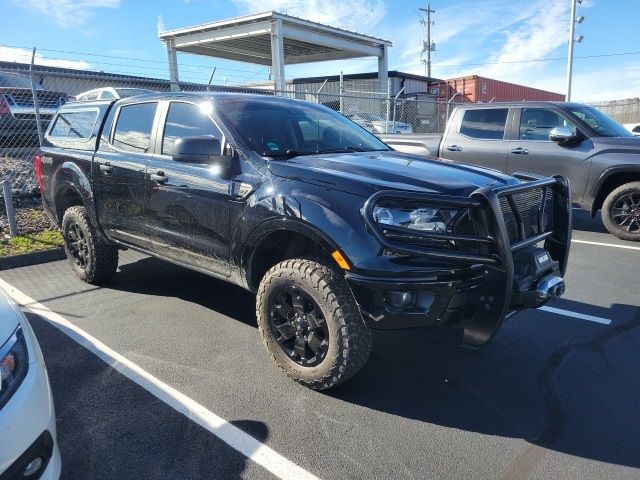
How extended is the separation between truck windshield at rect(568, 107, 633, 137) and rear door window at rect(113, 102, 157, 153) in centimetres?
591

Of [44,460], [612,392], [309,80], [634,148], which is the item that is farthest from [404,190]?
[309,80]

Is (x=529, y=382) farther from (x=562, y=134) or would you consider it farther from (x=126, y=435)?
(x=562, y=134)

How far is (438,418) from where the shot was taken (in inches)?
113

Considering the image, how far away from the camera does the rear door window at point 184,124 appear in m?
3.74

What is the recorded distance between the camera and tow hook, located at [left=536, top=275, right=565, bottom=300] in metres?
2.91

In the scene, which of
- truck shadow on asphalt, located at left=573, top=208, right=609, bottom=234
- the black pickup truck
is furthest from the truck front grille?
truck shadow on asphalt, located at left=573, top=208, right=609, bottom=234

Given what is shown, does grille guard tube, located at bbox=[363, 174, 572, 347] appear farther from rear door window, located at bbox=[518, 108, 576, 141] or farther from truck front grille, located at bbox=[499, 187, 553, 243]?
rear door window, located at bbox=[518, 108, 576, 141]

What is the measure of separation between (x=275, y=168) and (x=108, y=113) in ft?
7.89

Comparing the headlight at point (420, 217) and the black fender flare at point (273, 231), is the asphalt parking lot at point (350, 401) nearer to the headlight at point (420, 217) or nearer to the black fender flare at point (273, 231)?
the black fender flare at point (273, 231)

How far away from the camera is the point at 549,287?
2.94 metres

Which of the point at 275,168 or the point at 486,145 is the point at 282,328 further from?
the point at 486,145

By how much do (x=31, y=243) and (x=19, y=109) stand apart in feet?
16.3

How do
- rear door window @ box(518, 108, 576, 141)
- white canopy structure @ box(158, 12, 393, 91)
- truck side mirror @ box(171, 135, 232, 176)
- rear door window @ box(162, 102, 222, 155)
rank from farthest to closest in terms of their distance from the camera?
white canopy structure @ box(158, 12, 393, 91), rear door window @ box(518, 108, 576, 141), rear door window @ box(162, 102, 222, 155), truck side mirror @ box(171, 135, 232, 176)

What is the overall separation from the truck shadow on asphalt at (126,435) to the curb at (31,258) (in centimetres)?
316
